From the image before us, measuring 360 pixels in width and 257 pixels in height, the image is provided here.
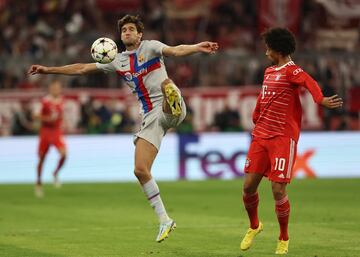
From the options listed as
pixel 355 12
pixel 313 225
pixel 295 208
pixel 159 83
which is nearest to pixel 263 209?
pixel 295 208

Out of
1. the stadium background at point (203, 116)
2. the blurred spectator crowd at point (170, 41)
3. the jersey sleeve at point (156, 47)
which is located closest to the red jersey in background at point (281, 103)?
the jersey sleeve at point (156, 47)

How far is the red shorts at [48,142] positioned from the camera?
21516 millimetres

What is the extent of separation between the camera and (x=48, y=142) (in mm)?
21641

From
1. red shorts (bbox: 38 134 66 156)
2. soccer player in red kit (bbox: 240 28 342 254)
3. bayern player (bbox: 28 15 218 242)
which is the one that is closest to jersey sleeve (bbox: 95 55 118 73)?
bayern player (bbox: 28 15 218 242)

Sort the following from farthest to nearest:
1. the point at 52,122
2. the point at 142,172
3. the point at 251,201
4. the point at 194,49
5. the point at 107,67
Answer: the point at 52,122 < the point at 107,67 < the point at 142,172 < the point at 251,201 < the point at 194,49

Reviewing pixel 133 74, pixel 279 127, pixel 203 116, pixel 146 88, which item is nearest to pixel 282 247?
pixel 279 127

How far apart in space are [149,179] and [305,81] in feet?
7.32

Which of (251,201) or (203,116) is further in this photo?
(203,116)

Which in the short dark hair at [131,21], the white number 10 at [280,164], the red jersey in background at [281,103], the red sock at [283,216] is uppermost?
the short dark hair at [131,21]

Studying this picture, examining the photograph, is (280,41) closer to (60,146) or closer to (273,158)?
(273,158)

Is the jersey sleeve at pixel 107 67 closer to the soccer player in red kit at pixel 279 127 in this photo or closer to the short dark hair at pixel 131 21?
the short dark hair at pixel 131 21

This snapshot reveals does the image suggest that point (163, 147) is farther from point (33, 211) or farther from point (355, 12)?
point (33, 211)

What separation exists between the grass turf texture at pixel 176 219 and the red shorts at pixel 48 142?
984 mm

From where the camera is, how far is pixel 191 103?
25.7 meters
